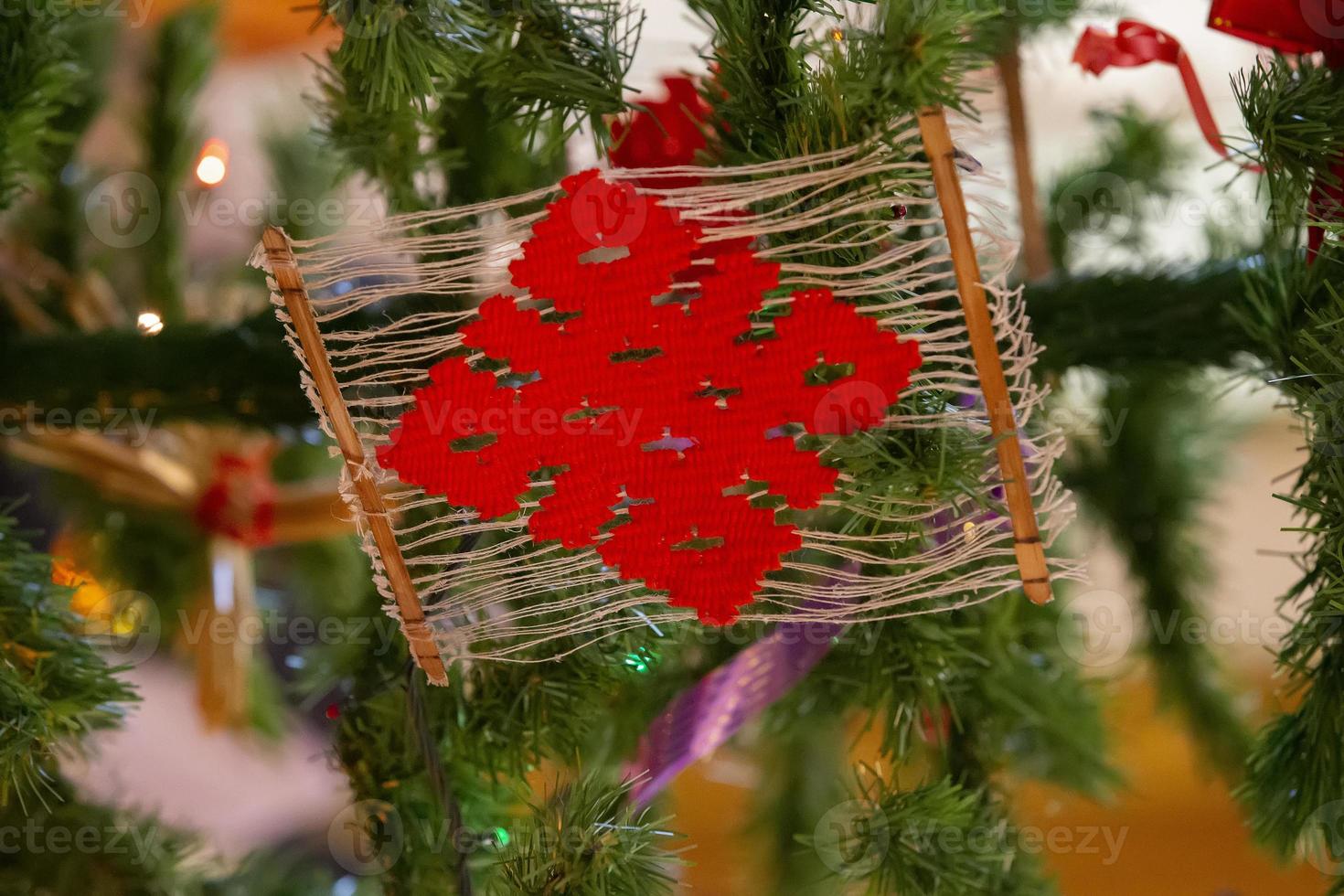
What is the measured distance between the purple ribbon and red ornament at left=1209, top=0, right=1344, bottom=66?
16.0 inches

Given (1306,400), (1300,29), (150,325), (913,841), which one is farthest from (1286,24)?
(150,325)

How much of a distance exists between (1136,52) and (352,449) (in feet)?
1.60

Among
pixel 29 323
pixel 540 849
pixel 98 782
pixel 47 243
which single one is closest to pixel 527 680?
pixel 540 849

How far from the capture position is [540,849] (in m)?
0.51

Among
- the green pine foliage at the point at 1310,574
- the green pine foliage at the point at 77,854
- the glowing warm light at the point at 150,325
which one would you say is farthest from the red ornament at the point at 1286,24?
the green pine foliage at the point at 77,854

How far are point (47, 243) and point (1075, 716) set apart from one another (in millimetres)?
947

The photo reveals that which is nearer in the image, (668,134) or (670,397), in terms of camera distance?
(670,397)

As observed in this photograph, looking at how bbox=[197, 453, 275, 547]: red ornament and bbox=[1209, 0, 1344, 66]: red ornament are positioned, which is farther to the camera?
bbox=[197, 453, 275, 547]: red ornament

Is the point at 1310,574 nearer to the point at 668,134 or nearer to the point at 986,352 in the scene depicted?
the point at 986,352

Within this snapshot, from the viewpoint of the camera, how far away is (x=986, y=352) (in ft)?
1.56

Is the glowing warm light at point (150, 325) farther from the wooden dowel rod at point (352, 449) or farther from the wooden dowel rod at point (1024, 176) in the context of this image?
the wooden dowel rod at point (1024, 176)

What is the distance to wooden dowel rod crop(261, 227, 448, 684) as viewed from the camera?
52 centimetres

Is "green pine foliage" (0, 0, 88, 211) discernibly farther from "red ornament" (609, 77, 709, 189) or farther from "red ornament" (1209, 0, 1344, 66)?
"red ornament" (1209, 0, 1344, 66)

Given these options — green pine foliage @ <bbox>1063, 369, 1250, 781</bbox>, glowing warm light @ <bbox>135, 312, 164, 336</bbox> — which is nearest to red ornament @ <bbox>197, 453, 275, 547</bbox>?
glowing warm light @ <bbox>135, 312, 164, 336</bbox>
